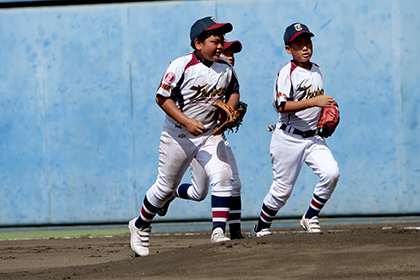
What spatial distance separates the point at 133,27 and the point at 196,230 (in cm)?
299

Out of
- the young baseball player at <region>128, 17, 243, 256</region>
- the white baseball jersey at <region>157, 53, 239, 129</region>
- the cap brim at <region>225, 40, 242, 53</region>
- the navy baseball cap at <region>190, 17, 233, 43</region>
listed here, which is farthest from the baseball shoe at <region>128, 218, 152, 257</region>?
the cap brim at <region>225, 40, 242, 53</region>

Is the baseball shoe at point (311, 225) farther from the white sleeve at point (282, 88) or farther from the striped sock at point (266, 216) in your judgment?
the white sleeve at point (282, 88)

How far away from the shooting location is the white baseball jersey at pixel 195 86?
21.6 feet

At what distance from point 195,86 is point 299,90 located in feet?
4.29

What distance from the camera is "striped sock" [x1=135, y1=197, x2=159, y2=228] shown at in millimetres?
6926

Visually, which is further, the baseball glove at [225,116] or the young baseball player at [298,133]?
the young baseball player at [298,133]

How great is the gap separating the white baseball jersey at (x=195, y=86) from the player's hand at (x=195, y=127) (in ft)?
0.99

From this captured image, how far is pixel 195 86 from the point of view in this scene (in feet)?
21.7

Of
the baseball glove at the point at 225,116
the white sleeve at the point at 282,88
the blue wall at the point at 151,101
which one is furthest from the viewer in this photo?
the blue wall at the point at 151,101

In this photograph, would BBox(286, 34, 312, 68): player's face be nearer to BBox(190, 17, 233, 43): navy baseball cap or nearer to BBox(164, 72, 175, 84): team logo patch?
BBox(190, 17, 233, 43): navy baseball cap

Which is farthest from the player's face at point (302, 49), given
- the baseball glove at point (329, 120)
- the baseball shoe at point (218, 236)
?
the baseball shoe at point (218, 236)

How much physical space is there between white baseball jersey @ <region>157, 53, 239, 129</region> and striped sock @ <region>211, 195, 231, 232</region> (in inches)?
25.5

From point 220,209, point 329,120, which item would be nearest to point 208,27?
point 220,209

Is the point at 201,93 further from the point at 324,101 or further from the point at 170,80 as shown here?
the point at 324,101
